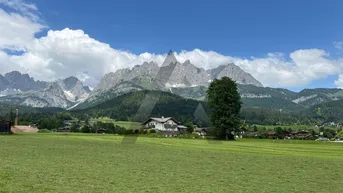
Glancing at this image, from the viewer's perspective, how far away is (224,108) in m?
70.2

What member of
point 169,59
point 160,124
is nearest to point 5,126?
point 169,59

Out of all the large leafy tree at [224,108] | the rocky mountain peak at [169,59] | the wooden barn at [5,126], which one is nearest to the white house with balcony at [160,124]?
the wooden barn at [5,126]

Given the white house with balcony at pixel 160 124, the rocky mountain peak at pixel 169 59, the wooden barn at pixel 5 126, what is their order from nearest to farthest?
the rocky mountain peak at pixel 169 59
the wooden barn at pixel 5 126
the white house with balcony at pixel 160 124

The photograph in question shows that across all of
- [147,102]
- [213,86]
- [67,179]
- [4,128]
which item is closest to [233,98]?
[213,86]

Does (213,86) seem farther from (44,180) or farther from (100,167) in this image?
(44,180)

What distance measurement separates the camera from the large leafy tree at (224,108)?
69188mm

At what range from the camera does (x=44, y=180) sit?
14016 mm

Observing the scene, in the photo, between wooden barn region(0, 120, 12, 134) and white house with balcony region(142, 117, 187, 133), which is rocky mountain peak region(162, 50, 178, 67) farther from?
white house with balcony region(142, 117, 187, 133)

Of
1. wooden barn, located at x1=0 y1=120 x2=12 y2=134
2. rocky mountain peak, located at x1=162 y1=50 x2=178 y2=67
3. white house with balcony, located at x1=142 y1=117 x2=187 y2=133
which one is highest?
rocky mountain peak, located at x1=162 y1=50 x2=178 y2=67

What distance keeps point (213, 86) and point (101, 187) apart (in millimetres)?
62382

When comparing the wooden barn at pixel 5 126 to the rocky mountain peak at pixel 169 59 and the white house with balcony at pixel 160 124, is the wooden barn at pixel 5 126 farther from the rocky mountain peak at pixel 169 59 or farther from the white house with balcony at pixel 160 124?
the white house with balcony at pixel 160 124

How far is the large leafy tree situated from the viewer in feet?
227

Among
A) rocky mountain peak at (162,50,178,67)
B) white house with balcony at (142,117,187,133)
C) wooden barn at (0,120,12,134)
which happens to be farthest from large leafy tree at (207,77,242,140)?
white house with balcony at (142,117,187,133)

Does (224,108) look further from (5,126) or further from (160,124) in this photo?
(160,124)
